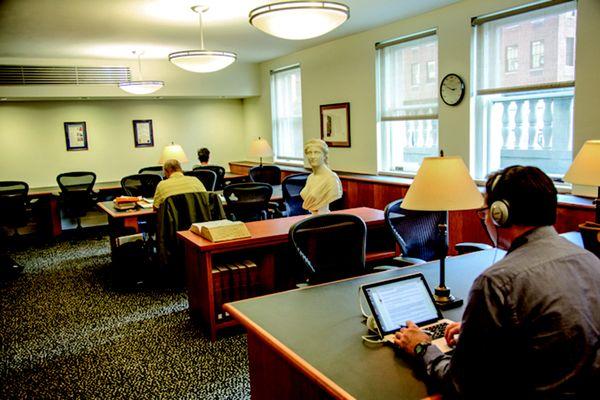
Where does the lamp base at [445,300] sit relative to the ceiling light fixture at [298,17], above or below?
below

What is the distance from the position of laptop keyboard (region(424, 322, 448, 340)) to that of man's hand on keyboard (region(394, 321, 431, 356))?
12 cm

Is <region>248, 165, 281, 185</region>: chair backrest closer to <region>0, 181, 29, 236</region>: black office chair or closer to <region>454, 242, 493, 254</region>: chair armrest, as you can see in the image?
<region>0, 181, 29, 236</region>: black office chair

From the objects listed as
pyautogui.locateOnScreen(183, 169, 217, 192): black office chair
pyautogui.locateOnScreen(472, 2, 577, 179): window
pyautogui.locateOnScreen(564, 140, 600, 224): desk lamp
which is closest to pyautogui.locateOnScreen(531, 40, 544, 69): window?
pyautogui.locateOnScreen(472, 2, 577, 179): window

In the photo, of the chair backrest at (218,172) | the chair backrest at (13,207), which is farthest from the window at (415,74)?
the chair backrest at (13,207)

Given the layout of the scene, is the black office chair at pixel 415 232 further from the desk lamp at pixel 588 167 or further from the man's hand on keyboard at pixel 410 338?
the man's hand on keyboard at pixel 410 338

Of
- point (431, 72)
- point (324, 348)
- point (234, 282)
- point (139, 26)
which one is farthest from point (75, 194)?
point (324, 348)

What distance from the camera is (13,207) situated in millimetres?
6719

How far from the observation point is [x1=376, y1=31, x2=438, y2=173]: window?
566 centimetres

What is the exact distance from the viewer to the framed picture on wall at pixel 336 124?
6.89 metres

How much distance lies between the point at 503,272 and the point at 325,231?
1543mm

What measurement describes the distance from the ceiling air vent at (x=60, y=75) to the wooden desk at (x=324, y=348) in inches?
250

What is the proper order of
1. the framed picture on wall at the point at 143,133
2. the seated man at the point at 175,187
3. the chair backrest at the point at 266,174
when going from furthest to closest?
the framed picture on wall at the point at 143,133 → the chair backrest at the point at 266,174 → the seated man at the point at 175,187

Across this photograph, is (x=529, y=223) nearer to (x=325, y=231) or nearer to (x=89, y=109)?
(x=325, y=231)

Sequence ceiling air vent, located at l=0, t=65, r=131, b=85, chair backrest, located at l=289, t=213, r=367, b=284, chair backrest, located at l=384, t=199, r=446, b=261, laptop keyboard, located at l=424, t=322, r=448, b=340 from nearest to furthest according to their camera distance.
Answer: laptop keyboard, located at l=424, t=322, r=448, b=340 → chair backrest, located at l=289, t=213, r=367, b=284 → chair backrest, located at l=384, t=199, r=446, b=261 → ceiling air vent, located at l=0, t=65, r=131, b=85
